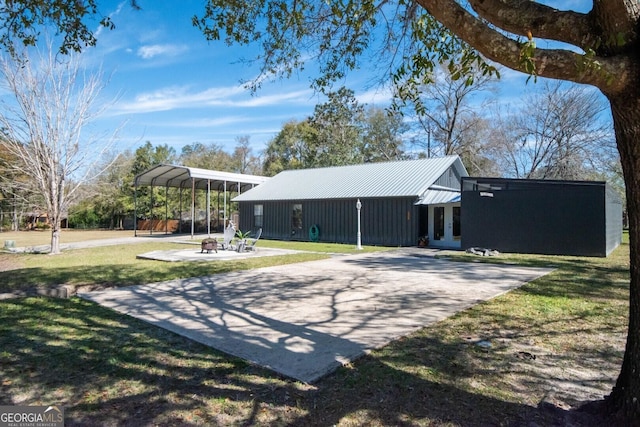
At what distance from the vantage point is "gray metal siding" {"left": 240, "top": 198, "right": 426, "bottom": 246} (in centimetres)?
1802

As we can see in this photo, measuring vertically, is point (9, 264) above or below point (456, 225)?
below

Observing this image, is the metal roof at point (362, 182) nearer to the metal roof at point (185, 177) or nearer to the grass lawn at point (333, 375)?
the metal roof at point (185, 177)

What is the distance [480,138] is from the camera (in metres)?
31.8

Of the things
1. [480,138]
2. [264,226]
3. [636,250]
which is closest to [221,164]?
[264,226]

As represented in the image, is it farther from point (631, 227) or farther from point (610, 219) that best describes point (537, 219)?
point (631, 227)

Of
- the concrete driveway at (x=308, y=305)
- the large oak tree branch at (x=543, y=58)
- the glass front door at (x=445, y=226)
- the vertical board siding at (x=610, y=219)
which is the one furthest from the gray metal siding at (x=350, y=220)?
the large oak tree branch at (x=543, y=58)

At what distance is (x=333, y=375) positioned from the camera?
3.42 metres

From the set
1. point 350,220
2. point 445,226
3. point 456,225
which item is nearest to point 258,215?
point 350,220

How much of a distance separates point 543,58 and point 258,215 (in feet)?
75.6

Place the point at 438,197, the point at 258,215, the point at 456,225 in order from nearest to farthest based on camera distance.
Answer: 1. the point at 438,197
2. the point at 456,225
3. the point at 258,215

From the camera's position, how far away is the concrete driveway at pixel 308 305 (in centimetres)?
414

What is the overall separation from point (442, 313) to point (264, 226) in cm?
1930

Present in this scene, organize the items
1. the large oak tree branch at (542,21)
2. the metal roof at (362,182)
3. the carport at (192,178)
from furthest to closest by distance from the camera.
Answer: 1. the carport at (192,178)
2. the metal roof at (362,182)
3. the large oak tree branch at (542,21)

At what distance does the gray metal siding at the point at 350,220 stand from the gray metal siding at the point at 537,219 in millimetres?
2986
